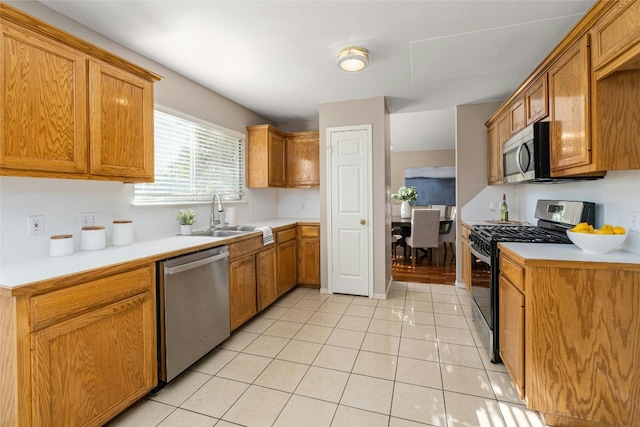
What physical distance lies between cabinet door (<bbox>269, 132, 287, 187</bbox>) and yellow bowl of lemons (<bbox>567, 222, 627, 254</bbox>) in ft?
10.4

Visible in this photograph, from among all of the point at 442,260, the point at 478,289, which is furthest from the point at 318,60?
the point at 442,260

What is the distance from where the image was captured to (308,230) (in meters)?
3.98

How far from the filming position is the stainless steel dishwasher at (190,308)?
190cm

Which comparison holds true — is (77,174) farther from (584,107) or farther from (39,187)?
(584,107)

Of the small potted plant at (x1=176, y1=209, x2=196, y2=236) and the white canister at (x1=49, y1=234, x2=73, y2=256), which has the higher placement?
the small potted plant at (x1=176, y1=209, x2=196, y2=236)

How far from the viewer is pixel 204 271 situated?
222 centimetres

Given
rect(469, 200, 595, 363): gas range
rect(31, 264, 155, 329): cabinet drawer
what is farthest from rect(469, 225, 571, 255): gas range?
rect(31, 264, 155, 329): cabinet drawer

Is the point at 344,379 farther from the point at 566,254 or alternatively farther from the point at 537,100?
the point at 537,100

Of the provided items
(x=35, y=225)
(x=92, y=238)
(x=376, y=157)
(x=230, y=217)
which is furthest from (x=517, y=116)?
(x=35, y=225)

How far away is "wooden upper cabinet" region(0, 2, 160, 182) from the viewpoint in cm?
144

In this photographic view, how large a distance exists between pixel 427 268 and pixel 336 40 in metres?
3.90

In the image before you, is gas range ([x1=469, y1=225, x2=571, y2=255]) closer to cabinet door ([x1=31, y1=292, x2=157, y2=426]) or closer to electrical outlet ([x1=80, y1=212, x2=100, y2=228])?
cabinet door ([x1=31, y1=292, x2=157, y2=426])

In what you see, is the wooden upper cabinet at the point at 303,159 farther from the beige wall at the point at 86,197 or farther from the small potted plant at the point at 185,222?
the small potted plant at the point at 185,222

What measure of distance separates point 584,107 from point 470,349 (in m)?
1.84
